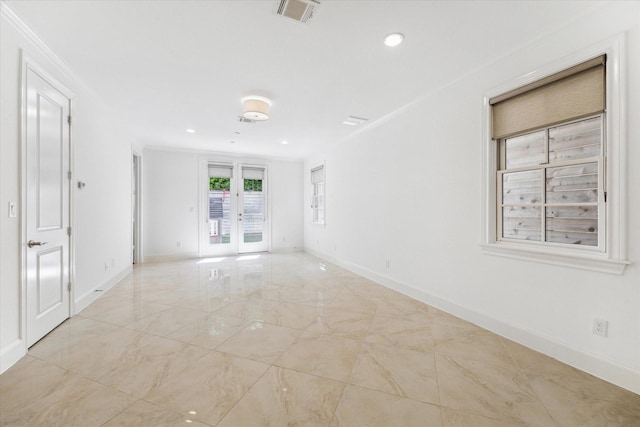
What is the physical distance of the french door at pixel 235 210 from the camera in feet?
22.9

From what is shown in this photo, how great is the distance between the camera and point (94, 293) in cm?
358

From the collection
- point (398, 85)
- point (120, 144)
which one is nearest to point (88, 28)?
point (120, 144)

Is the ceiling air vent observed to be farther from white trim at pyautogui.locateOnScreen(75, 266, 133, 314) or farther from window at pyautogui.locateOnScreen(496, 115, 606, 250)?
white trim at pyautogui.locateOnScreen(75, 266, 133, 314)

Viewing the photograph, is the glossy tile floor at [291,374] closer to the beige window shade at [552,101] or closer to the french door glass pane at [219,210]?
the beige window shade at [552,101]

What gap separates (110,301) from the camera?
11.6ft

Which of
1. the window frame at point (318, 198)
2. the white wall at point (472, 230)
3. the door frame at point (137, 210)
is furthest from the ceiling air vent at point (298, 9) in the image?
the door frame at point (137, 210)

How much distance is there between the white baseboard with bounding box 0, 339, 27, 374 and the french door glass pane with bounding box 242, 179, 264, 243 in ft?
16.8

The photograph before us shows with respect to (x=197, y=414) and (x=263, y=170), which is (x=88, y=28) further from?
(x=263, y=170)

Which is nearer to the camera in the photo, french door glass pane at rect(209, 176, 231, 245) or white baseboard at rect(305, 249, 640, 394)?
white baseboard at rect(305, 249, 640, 394)

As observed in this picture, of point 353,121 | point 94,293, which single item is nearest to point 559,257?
point 353,121

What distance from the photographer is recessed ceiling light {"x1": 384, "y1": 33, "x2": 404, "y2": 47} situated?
228 cm

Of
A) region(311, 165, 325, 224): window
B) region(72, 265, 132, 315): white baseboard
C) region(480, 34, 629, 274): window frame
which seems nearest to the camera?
region(480, 34, 629, 274): window frame

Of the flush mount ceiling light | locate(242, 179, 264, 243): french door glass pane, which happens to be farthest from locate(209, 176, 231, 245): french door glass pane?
the flush mount ceiling light

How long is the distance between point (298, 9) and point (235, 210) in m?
5.81
